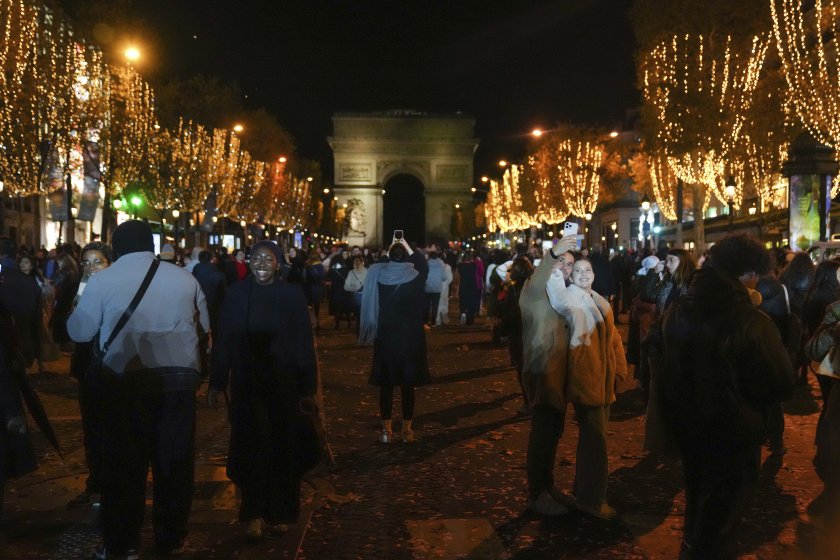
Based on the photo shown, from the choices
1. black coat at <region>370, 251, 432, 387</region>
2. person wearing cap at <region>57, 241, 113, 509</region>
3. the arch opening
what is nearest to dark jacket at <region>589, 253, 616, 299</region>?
black coat at <region>370, 251, 432, 387</region>

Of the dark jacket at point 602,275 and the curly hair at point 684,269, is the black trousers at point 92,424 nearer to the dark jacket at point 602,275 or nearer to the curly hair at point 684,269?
the curly hair at point 684,269

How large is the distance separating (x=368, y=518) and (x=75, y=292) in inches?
133

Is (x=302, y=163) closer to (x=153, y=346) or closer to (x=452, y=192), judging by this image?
(x=452, y=192)

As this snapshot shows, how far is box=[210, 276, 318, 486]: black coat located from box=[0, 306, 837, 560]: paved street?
504 millimetres

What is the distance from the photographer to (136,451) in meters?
5.36

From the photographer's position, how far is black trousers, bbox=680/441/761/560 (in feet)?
14.0

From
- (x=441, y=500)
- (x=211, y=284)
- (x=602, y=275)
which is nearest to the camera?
(x=441, y=500)

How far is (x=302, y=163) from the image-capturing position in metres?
89.3

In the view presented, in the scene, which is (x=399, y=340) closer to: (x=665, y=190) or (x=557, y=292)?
(x=557, y=292)

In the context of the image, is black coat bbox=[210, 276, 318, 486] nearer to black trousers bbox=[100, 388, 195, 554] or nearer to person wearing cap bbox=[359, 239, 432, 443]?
black trousers bbox=[100, 388, 195, 554]

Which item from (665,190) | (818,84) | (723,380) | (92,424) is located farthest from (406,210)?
(723,380)

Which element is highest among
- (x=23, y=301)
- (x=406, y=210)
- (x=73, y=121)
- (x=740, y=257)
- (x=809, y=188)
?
(x=406, y=210)

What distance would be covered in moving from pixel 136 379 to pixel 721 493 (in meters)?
3.10

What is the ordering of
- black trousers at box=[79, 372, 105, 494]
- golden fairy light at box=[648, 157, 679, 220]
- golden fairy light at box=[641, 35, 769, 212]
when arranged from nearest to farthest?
1. black trousers at box=[79, 372, 105, 494]
2. golden fairy light at box=[641, 35, 769, 212]
3. golden fairy light at box=[648, 157, 679, 220]
